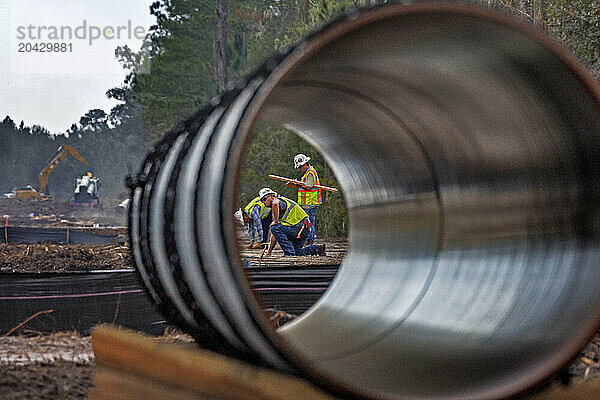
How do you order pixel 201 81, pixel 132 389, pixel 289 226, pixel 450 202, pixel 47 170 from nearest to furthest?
pixel 132 389 → pixel 450 202 → pixel 289 226 → pixel 201 81 → pixel 47 170

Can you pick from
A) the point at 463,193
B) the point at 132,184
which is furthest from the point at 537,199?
the point at 132,184

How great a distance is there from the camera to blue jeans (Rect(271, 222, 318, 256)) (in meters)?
10.2

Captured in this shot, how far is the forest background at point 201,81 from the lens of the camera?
37.1 ft

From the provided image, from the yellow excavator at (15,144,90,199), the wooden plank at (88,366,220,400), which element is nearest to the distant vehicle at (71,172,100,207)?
the yellow excavator at (15,144,90,199)

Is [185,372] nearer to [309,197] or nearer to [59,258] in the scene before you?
[309,197]

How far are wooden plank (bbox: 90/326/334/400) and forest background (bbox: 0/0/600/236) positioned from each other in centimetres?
661

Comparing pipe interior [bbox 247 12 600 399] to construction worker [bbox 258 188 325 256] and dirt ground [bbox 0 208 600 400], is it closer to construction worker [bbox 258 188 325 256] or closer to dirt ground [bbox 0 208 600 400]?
dirt ground [bbox 0 208 600 400]

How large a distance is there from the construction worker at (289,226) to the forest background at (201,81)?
0.62 m

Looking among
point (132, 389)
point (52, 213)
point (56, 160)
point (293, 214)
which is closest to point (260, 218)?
point (293, 214)

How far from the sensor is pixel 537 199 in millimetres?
2303

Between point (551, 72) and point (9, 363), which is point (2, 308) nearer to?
point (9, 363)

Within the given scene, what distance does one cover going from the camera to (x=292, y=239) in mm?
10391

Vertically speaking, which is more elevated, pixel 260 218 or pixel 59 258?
pixel 260 218

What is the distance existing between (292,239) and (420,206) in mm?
7448
